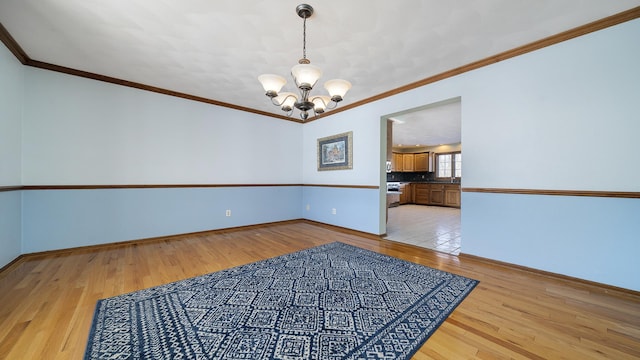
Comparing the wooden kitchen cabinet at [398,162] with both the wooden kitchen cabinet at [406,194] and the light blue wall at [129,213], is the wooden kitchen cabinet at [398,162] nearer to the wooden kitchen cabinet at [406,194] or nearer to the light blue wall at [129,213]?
the wooden kitchen cabinet at [406,194]

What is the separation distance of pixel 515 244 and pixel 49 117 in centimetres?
582

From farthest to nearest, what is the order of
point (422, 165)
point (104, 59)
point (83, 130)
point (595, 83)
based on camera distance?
1. point (422, 165)
2. point (83, 130)
3. point (104, 59)
4. point (595, 83)

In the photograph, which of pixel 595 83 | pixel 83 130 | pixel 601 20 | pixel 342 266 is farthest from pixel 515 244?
pixel 83 130

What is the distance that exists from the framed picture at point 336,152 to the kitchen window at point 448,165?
602cm

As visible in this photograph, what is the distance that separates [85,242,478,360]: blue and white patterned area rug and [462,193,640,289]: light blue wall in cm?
80

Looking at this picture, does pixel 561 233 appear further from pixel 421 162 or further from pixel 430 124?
pixel 421 162

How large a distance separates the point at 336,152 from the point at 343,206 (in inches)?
43.0

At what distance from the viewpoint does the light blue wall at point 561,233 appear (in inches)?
79.9

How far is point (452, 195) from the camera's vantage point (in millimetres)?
8219

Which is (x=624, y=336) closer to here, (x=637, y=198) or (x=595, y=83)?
(x=637, y=198)

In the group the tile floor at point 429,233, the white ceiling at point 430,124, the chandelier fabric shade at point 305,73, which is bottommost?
the tile floor at point 429,233

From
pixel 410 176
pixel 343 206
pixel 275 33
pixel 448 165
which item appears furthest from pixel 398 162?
pixel 275 33

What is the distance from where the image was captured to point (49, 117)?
2953 millimetres

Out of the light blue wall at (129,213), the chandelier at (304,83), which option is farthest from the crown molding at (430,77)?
the chandelier at (304,83)
